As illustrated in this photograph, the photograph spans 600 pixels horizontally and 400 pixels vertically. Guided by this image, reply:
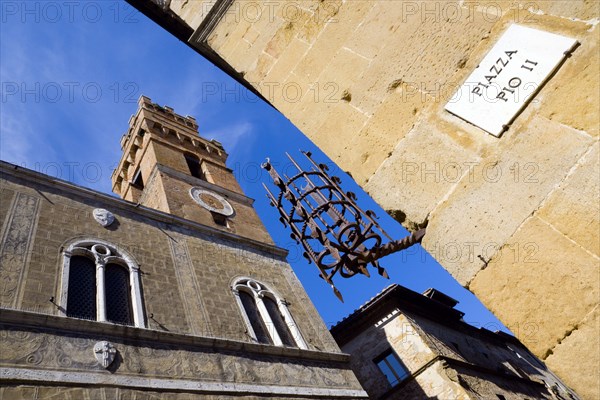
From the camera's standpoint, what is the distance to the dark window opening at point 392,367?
12992mm

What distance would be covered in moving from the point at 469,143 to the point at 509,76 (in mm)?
259

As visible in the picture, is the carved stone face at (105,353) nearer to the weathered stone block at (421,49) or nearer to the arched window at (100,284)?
the arched window at (100,284)

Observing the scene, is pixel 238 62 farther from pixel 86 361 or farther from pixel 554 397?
pixel 554 397

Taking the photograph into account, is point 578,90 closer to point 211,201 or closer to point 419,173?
point 419,173

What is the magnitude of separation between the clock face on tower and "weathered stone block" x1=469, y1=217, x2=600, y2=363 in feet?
46.7

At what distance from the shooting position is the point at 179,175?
1670 cm

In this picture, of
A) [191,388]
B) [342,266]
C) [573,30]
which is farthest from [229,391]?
[573,30]

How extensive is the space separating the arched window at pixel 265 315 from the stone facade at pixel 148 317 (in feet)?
0.36

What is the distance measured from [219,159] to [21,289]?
603 inches

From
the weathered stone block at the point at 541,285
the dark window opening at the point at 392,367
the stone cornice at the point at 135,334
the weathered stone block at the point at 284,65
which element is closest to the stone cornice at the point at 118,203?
the stone cornice at the point at 135,334

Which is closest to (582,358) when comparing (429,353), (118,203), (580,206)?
(580,206)

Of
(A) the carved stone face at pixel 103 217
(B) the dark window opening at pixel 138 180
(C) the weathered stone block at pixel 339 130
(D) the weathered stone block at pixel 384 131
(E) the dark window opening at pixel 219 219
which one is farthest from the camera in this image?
(B) the dark window opening at pixel 138 180

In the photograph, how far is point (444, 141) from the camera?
159 centimetres

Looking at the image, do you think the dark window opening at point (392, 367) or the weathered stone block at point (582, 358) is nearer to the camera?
the weathered stone block at point (582, 358)
